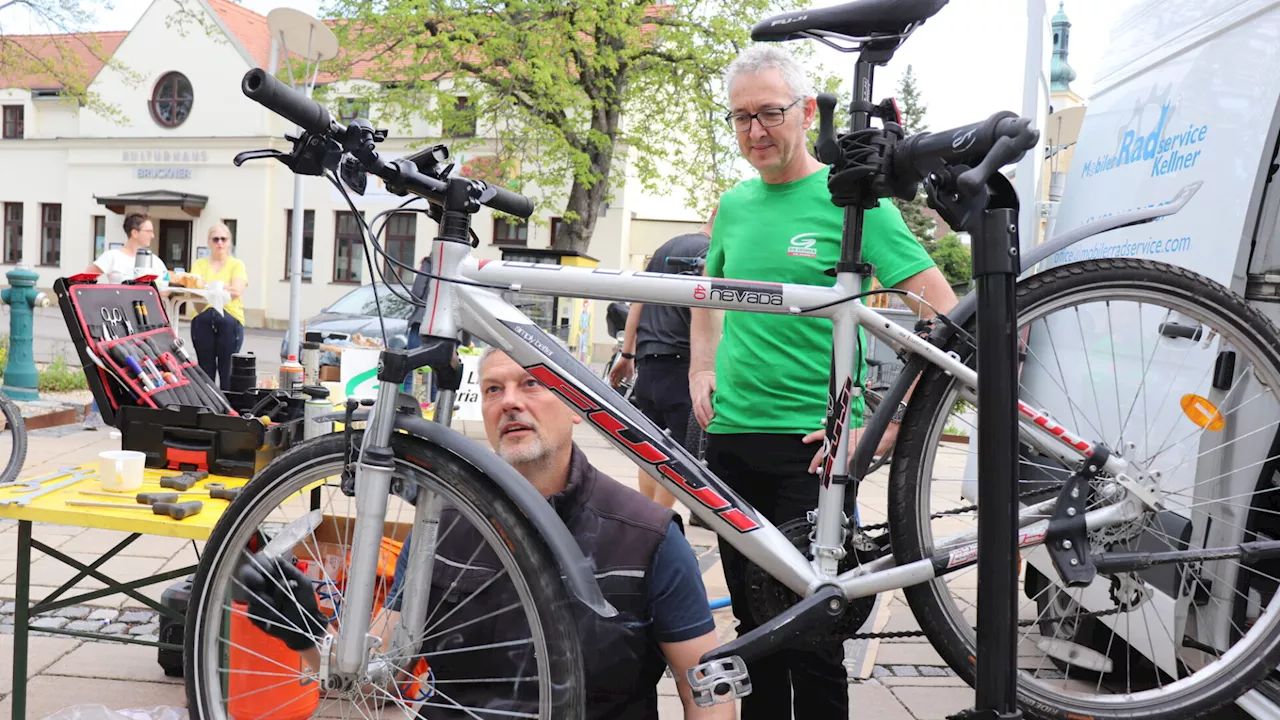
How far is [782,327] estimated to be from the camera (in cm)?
233

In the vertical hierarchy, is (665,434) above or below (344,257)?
below

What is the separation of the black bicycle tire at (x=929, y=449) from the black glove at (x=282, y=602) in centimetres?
104

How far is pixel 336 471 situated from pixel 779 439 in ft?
3.40

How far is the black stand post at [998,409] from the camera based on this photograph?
1.47 m

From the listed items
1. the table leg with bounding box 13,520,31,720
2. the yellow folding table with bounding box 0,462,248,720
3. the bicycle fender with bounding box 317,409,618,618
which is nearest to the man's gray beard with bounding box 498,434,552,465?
the bicycle fender with bounding box 317,409,618,618

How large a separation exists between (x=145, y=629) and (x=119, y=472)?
1.36 meters

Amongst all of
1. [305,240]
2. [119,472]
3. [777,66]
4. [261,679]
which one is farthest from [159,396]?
[305,240]

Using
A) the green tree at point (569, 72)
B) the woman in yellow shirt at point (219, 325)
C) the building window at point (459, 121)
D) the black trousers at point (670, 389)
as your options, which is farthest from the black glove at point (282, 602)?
the building window at point (459, 121)

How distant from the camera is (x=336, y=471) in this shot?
171 centimetres

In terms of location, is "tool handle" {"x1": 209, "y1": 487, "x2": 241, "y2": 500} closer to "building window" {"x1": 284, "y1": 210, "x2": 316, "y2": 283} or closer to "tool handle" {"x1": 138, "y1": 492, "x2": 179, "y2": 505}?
"tool handle" {"x1": 138, "y1": 492, "x2": 179, "y2": 505}

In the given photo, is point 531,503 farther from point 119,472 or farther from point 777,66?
point 119,472

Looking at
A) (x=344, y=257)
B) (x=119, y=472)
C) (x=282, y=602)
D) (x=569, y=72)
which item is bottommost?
(x=282, y=602)

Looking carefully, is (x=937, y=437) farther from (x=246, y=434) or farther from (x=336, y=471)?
(x=246, y=434)

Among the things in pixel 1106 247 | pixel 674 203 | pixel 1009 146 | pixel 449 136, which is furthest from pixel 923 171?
pixel 674 203
